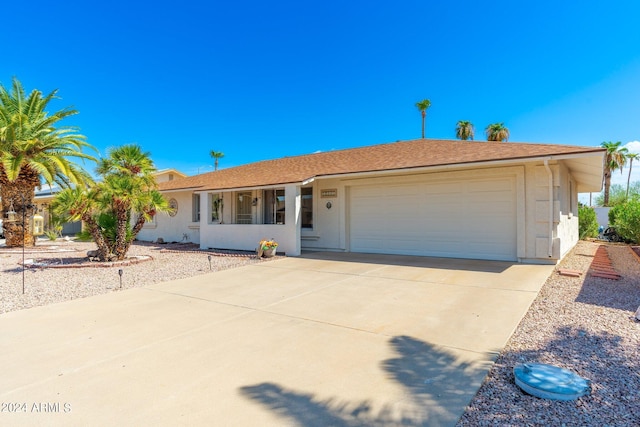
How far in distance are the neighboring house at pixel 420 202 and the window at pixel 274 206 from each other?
0.05 meters

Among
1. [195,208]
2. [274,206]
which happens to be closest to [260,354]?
[274,206]

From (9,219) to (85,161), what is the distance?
3919 millimetres

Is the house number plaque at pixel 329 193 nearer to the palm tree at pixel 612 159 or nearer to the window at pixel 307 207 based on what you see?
the window at pixel 307 207

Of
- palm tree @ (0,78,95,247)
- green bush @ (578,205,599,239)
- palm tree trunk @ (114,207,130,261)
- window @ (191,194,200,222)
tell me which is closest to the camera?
palm tree trunk @ (114,207,130,261)

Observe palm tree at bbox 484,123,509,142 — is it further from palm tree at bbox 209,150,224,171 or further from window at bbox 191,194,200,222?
palm tree at bbox 209,150,224,171

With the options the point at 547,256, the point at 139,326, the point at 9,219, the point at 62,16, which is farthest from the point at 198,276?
the point at 62,16

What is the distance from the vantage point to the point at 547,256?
9266 mm

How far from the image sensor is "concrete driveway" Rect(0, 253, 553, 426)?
2703 millimetres

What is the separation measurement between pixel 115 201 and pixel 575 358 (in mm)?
11112

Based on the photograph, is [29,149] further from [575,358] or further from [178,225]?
[575,358]

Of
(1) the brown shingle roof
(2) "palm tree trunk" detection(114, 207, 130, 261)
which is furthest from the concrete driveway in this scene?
(2) "palm tree trunk" detection(114, 207, 130, 261)

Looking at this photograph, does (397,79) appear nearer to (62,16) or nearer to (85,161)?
(62,16)

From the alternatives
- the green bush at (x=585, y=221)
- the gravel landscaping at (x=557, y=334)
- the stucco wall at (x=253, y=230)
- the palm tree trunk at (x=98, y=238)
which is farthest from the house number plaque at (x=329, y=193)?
the green bush at (x=585, y=221)

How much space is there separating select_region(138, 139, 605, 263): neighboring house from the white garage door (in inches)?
1.2
